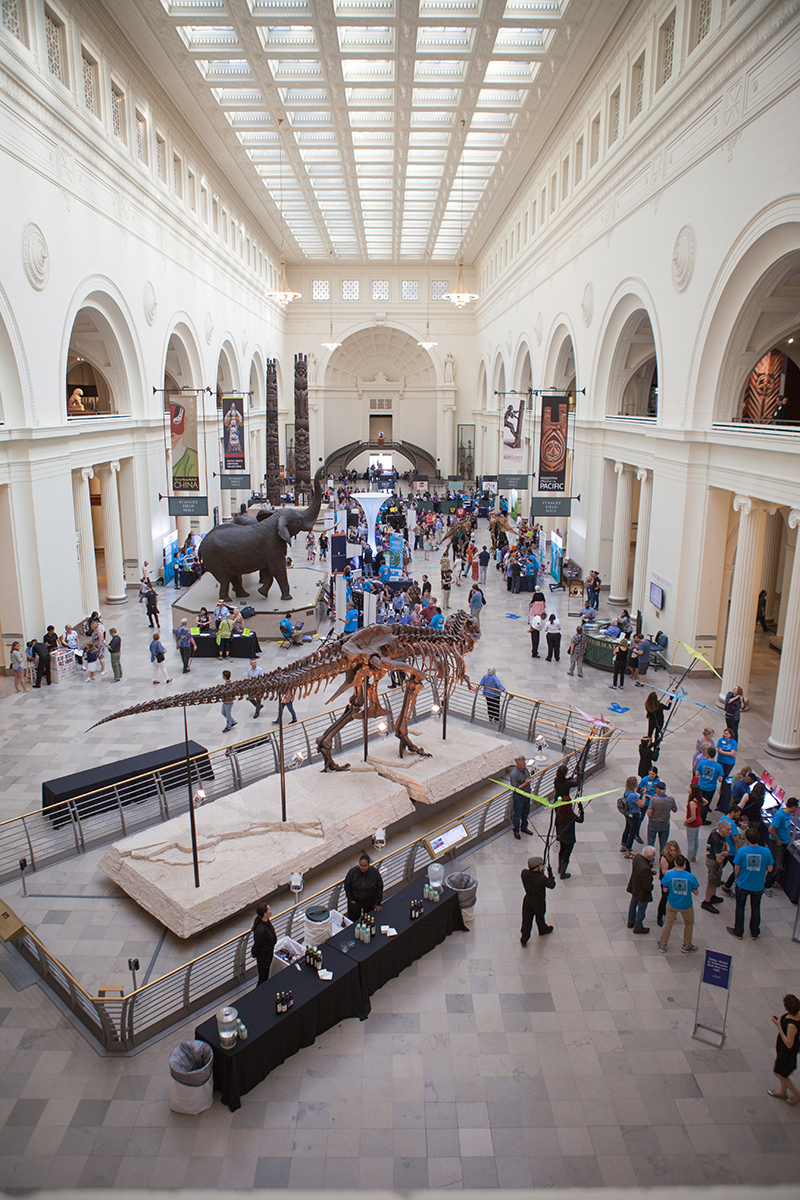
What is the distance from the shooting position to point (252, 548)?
680 inches

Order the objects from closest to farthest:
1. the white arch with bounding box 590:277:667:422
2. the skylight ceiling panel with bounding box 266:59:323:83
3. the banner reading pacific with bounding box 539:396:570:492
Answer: the white arch with bounding box 590:277:667:422 < the banner reading pacific with bounding box 539:396:570:492 < the skylight ceiling panel with bounding box 266:59:323:83

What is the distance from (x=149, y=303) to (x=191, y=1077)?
20.0 meters

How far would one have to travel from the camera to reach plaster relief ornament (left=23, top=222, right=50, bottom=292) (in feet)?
46.1

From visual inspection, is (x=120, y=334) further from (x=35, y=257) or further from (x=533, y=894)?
(x=533, y=894)

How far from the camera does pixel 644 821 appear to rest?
972cm

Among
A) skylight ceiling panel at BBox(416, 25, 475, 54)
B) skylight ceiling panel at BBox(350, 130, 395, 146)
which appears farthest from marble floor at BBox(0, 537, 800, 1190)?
skylight ceiling panel at BBox(350, 130, 395, 146)

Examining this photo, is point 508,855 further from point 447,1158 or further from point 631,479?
point 631,479

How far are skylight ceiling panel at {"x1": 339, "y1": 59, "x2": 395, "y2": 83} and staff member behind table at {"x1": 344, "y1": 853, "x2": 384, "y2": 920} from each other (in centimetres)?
2088

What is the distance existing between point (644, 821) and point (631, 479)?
Result: 38.4 ft

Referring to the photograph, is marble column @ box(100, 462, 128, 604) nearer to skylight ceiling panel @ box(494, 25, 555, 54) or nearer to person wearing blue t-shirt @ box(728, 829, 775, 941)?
skylight ceiling panel @ box(494, 25, 555, 54)

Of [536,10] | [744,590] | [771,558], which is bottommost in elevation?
[771,558]

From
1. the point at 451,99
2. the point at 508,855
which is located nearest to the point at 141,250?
the point at 451,99

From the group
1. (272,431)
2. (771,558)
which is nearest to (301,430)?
(272,431)

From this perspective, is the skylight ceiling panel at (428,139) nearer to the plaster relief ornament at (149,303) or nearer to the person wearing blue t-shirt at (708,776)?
the plaster relief ornament at (149,303)
